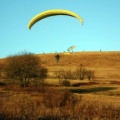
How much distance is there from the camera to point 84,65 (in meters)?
127

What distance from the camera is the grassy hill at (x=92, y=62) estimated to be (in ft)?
390

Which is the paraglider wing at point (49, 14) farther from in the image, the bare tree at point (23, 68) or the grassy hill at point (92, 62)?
the grassy hill at point (92, 62)

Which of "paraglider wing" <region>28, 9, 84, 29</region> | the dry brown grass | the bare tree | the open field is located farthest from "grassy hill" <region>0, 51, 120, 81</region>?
"paraglider wing" <region>28, 9, 84, 29</region>

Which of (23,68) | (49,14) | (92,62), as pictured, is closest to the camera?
(49,14)

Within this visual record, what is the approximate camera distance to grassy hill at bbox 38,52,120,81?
390 feet

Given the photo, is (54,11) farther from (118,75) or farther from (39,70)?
(118,75)

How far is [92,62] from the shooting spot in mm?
132750

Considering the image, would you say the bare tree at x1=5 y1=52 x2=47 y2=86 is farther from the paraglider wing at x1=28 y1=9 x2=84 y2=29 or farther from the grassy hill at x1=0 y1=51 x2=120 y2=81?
the grassy hill at x1=0 y1=51 x2=120 y2=81

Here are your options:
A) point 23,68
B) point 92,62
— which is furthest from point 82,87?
point 92,62

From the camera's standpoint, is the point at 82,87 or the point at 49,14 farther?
the point at 82,87

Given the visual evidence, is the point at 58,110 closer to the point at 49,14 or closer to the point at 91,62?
the point at 49,14

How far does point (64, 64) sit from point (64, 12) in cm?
11358

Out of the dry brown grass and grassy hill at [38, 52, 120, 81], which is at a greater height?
grassy hill at [38, 52, 120, 81]

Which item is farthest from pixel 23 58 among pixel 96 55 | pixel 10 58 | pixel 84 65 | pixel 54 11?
pixel 96 55
